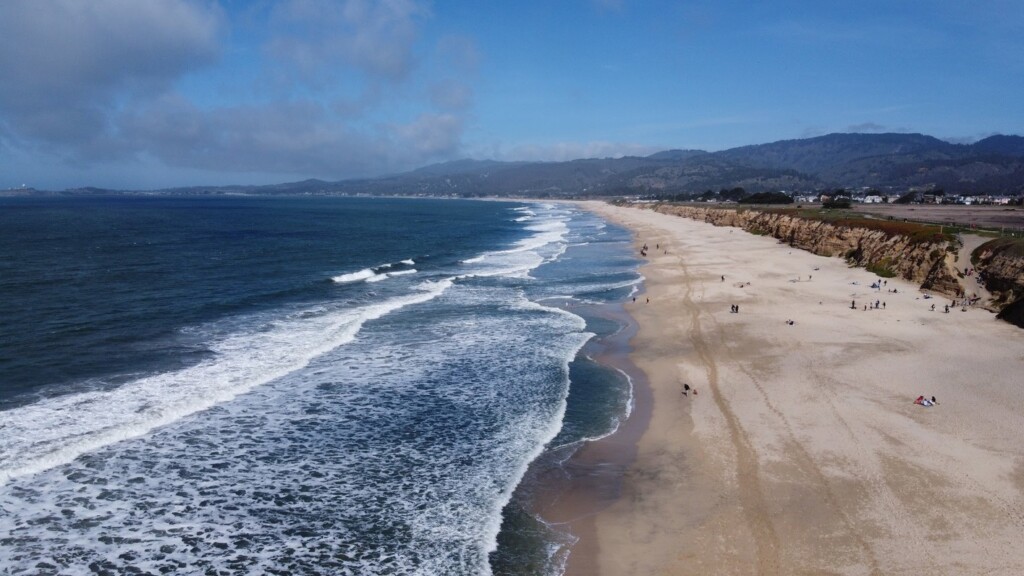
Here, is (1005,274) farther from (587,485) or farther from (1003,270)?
(587,485)

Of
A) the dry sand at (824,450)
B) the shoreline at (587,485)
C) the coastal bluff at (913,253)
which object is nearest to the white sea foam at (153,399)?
the shoreline at (587,485)

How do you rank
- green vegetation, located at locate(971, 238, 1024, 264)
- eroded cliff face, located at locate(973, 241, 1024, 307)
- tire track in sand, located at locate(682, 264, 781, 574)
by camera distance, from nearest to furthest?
tire track in sand, located at locate(682, 264, 781, 574)
eroded cliff face, located at locate(973, 241, 1024, 307)
green vegetation, located at locate(971, 238, 1024, 264)

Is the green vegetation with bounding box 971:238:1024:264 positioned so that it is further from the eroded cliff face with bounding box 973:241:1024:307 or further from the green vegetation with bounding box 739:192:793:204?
the green vegetation with bounding box 739:192:793:204

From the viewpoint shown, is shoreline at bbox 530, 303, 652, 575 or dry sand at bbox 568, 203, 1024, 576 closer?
dry sand at bbox 568, 203, 1024, 576

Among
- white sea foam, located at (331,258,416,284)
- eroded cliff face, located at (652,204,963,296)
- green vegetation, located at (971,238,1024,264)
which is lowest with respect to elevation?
white sea foam, located at (331,258,416,284)

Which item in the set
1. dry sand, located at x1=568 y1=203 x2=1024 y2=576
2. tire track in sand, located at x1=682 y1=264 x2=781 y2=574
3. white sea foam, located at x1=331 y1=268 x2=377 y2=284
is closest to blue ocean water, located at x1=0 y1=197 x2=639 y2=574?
dry sand, located at x1=568 y1=203 x2=1024 y2=576

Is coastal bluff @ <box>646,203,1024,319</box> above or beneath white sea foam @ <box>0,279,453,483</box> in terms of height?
above
